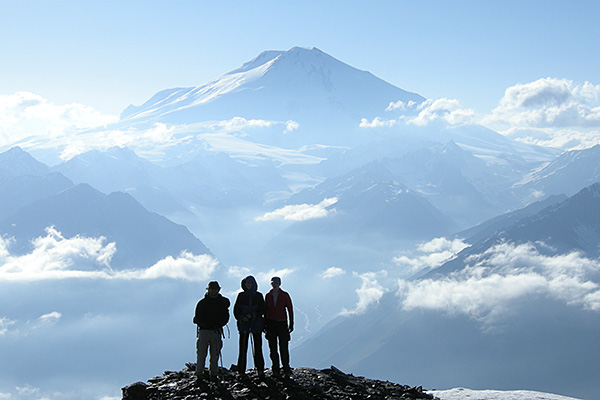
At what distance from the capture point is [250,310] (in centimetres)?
1883

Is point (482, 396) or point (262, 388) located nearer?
point (262, 388)

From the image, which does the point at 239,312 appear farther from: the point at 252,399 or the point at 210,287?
the point at 252,399

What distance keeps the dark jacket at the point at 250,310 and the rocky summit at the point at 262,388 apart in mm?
1848

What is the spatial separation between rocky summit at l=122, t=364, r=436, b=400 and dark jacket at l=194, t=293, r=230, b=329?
6.64 ft

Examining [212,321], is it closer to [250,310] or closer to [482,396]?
[250,310]

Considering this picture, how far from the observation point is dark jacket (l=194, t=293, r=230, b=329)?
18.7 meters

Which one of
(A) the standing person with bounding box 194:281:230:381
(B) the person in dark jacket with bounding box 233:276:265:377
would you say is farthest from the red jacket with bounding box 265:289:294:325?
(A) the standing person with bounding box 194:281:230:381

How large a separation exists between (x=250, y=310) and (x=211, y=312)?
138 cm

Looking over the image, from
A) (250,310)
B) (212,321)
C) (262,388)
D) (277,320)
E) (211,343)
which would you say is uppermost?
(250,310)

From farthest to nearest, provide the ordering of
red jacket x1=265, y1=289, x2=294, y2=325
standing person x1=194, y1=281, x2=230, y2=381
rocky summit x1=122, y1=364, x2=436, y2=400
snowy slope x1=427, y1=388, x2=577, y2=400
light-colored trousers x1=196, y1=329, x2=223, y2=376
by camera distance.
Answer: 1. snowy slope x1=427, y1=388, x2=577, y2=400
2. red jacket x1=265, y1=289, x2=294, y2=325
3. light-colored trousers x1=196, y1=329, x2=223, y2=376
4. standing person x1=194, y1=281, x2=230, y2=381
5. rocky summit x1=122, y1=364, x2=436, y2=400

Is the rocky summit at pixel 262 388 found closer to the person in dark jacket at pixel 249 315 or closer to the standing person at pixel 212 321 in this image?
the standing person at pixel 212 321

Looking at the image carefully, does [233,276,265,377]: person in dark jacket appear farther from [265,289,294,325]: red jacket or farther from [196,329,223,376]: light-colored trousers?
[196,329,223,376]: light-colored trousers

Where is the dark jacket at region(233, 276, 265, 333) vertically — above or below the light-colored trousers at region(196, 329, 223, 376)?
above

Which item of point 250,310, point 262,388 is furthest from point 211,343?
point 262,388
